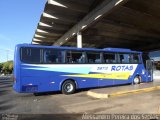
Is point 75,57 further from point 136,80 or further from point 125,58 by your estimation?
point 136,80

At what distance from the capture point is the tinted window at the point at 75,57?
14.3m

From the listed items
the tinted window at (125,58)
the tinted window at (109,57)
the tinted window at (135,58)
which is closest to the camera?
the tinted window at (109,57)

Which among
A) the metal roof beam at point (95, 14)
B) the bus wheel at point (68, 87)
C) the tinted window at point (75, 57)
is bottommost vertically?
the bus wheel at point (68, 87)

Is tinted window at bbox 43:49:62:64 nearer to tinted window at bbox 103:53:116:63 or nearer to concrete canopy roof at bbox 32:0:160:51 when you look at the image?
tinted window at bbox 103:53:116:63

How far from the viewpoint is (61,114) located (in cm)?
838

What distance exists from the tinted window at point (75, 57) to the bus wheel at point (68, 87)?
1304 mm

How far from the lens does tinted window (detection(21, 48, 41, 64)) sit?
1270 centimetres

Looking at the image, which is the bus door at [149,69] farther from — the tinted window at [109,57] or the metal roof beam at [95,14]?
the metal roof beam at [95,14]

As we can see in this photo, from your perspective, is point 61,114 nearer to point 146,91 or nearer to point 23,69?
point 23,69

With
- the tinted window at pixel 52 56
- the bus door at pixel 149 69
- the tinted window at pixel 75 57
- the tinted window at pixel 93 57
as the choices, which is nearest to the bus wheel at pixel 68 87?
the tinted window at pixel 75 57

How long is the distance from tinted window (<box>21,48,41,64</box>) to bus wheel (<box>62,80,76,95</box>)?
227cm

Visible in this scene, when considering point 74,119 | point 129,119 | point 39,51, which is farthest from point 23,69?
point 129,119

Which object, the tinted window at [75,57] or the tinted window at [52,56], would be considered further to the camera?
the tinted window at [75,57]

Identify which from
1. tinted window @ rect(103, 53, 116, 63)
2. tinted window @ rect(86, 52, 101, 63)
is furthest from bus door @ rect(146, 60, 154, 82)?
tinted window @ rect(86, 52, 101, 63)
